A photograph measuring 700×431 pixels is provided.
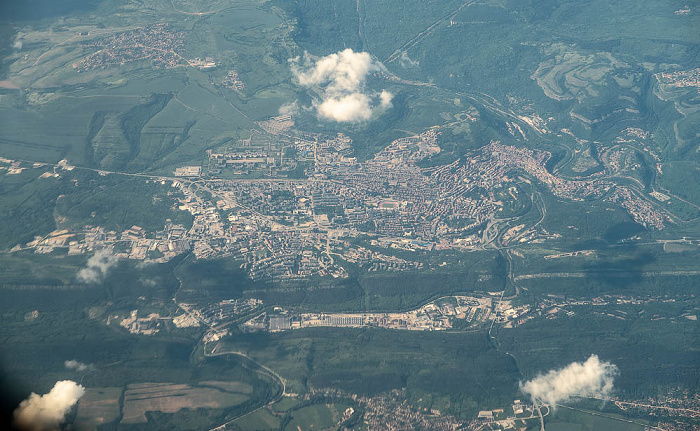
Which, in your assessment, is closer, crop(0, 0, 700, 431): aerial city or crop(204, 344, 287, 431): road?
crop(204, 344, 287, 431): road

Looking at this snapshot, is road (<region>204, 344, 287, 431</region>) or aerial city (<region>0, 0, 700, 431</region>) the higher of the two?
aerial city (<region>0, 0, 700, 431</region>)

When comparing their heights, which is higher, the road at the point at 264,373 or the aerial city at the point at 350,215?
the aerial city at the point at 350,215

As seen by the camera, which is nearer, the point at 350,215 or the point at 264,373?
the point at 264,373

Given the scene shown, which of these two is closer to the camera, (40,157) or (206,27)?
(40,157)

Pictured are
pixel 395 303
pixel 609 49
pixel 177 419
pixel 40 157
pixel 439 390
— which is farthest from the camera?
pixel 609 49

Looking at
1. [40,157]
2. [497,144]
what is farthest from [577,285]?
[40,157]

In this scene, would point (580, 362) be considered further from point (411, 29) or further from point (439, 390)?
point (411, 29)

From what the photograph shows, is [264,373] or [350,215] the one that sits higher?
[350,215]

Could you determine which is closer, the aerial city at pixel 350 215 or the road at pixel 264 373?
the road at pixel 264 373
